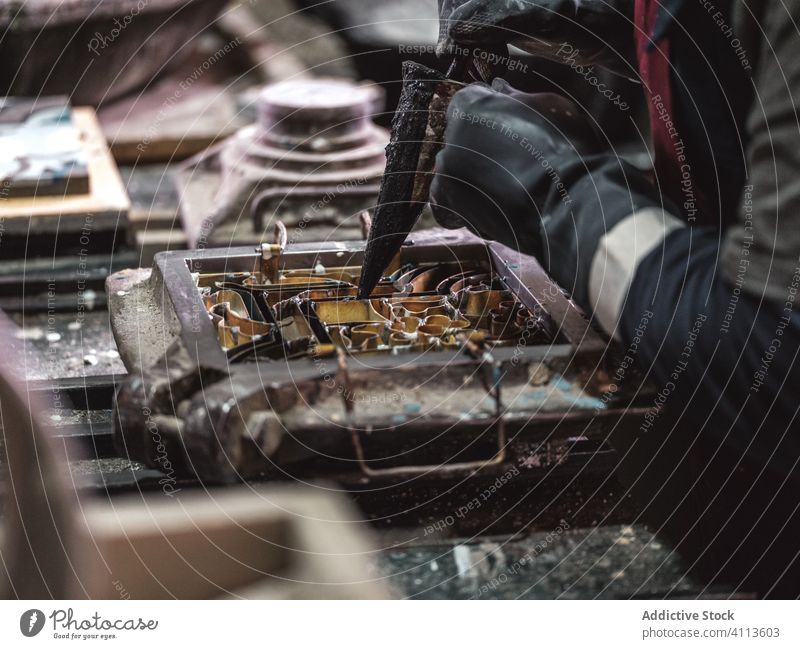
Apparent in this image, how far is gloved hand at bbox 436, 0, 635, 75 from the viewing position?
0.90 m

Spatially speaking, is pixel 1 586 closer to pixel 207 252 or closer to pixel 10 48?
pixel 207 252

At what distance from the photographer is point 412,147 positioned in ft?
3.05

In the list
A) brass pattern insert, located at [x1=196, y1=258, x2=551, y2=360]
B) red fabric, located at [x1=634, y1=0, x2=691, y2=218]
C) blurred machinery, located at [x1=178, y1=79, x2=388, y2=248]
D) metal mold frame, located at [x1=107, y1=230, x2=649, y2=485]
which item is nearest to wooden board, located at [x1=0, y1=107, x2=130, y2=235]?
blurred machinery, located at [x1=178, y1=79, x2=388, y2=248]

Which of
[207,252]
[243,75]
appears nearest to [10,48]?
[243,75]

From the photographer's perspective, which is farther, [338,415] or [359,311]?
[359,311]

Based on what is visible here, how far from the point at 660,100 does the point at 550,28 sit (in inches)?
5.2

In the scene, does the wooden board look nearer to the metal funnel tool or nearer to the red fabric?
the metal funnel tool

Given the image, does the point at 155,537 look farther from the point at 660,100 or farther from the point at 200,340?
the point at 660,100

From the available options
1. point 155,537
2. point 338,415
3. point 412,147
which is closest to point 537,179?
point 412,147

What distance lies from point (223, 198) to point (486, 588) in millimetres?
1004

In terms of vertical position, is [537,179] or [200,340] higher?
[537,179]

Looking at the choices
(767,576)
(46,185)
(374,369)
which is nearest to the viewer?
(374,369)

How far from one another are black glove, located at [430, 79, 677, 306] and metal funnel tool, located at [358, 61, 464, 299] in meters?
0.03

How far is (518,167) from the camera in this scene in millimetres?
902
